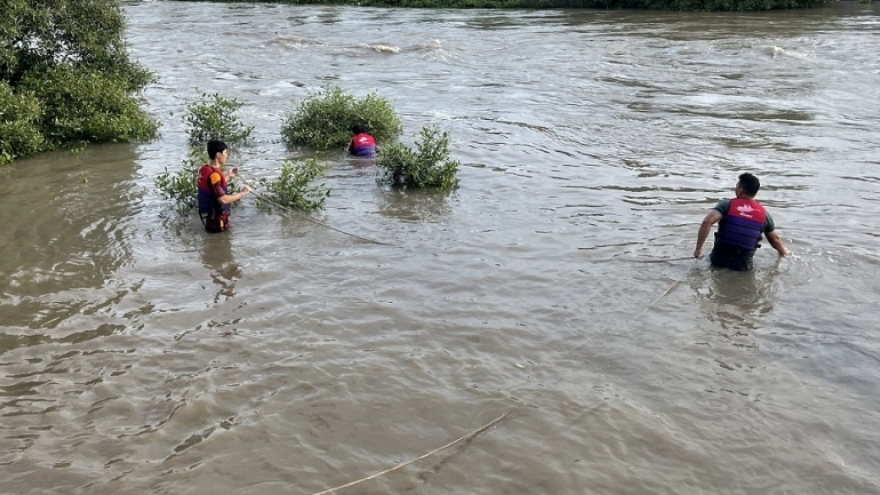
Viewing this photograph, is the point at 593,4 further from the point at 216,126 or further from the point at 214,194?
the point at 214,194

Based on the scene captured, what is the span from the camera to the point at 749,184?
816 centimetres

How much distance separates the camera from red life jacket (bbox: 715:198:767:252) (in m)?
8.13

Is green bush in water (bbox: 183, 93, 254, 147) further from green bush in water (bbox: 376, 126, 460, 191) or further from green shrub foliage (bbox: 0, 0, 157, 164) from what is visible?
green bush in water (bbox: 376, 126, 460, 191)

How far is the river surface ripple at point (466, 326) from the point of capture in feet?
16.9

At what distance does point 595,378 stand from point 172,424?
11.2 feet

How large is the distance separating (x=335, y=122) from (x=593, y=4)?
29630 millimetres

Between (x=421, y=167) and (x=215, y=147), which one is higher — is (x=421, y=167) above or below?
below

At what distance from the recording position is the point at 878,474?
5008 mm

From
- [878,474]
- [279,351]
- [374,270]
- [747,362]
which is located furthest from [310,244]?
[878,474]

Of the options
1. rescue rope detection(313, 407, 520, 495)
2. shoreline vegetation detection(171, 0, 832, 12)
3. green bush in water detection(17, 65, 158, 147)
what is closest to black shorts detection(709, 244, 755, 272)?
rescue rope detection(313, 407, 520, 495)

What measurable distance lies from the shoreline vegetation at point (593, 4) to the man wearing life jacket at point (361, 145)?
93.6ft

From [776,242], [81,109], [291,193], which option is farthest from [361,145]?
[776,242]

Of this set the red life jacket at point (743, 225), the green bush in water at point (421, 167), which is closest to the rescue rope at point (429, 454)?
the red life jacket at point (743, 225)

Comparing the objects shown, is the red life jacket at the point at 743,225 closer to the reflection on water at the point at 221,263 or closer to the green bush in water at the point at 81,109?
the reflection on water at the point at 221,263
